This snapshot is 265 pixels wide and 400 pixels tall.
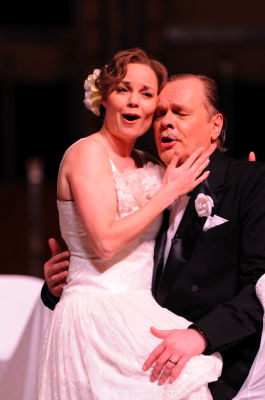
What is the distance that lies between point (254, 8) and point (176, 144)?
7.88 metres

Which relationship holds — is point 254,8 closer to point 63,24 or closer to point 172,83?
point 63,24

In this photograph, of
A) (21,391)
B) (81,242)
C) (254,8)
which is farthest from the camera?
A: (254,8)

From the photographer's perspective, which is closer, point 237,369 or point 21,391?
point 237,369

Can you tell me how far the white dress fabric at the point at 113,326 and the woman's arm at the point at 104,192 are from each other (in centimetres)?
8

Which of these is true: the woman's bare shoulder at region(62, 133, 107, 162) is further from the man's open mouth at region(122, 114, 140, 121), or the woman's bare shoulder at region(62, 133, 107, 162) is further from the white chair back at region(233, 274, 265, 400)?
the white chair back at region(233, 274, 265, 400)

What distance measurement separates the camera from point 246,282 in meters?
2.35

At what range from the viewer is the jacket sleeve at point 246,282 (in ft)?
7.34

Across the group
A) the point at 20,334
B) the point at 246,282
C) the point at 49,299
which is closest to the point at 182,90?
the point at 246,282

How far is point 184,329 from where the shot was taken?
2240 mm

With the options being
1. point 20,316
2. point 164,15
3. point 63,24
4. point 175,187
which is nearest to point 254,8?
point 164,15

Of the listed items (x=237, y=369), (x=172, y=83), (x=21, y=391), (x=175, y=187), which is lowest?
(x=21, y=391)

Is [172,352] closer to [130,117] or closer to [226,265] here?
[226,265]

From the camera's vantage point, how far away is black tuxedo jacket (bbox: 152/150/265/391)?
2299 millimetres

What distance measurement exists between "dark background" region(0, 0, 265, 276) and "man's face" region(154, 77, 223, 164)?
683cm
